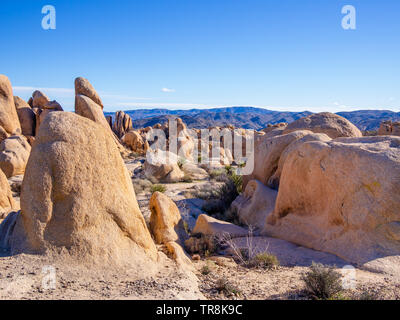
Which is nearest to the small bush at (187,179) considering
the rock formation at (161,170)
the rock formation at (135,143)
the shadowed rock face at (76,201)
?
the rock formation at (161,170)

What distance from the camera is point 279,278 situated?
4.66m

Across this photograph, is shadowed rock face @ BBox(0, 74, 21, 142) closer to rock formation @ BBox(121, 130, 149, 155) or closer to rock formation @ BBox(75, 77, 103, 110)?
rock formation @ BBox(75, 77, 103, 110)

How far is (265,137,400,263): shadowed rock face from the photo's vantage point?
16.4ft

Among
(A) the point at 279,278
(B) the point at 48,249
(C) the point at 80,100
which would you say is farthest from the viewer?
(C) the point at 80,100

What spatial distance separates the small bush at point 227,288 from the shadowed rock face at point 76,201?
103 centimetres

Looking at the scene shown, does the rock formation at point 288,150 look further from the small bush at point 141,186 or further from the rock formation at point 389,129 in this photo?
the rock formation at point 389,129

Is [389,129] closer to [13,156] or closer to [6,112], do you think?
[13,156]

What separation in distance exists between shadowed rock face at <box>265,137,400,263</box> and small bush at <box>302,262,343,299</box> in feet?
4.01

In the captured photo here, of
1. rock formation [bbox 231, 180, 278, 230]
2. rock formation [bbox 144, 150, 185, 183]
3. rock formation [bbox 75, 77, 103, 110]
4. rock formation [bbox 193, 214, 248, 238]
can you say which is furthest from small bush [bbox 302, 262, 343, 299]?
rock formation [bbox 75, 77, 103, 110]

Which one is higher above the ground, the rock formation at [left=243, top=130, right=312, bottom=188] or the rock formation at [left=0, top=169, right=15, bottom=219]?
the rock formation at [left=243, top=130, right=312, bottom=188]
